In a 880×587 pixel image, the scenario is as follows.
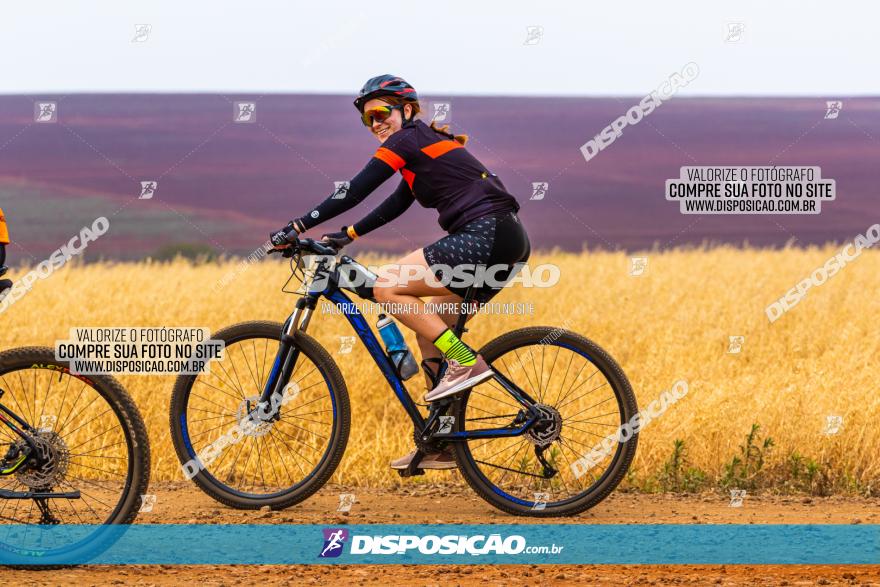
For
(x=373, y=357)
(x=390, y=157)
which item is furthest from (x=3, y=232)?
(x=373, y=357)

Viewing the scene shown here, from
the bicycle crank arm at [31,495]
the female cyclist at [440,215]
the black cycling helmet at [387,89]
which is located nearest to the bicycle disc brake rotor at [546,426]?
the female cyclist at [440,215]

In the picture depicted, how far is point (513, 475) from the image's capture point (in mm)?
7492

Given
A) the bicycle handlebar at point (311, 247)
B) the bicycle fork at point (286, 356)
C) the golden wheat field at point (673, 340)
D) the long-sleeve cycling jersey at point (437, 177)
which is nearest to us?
the long-sleeve cycling jersey at point (437, 177)

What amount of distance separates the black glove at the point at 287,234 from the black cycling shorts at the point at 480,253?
73 centimetres

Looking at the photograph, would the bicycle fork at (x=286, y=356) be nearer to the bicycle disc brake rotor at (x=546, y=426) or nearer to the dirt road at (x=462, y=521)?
the dirt road at (x=462, y=521)

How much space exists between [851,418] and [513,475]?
8.58 feet

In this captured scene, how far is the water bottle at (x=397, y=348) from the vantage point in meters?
6.49

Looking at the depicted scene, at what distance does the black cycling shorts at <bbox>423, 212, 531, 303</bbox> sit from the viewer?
6.29 meters

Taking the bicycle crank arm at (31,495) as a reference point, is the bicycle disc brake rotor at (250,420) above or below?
above

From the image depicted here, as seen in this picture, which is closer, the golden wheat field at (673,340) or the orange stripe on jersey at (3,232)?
the orange stripe on jersey at (3,232)

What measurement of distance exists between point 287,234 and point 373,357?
2.89 feet

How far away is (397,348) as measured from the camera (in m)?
6.52

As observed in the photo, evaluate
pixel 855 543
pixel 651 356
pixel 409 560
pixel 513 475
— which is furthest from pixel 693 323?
pixel 409 560

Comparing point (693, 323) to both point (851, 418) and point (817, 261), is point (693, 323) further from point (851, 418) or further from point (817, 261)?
point (817, 261)
